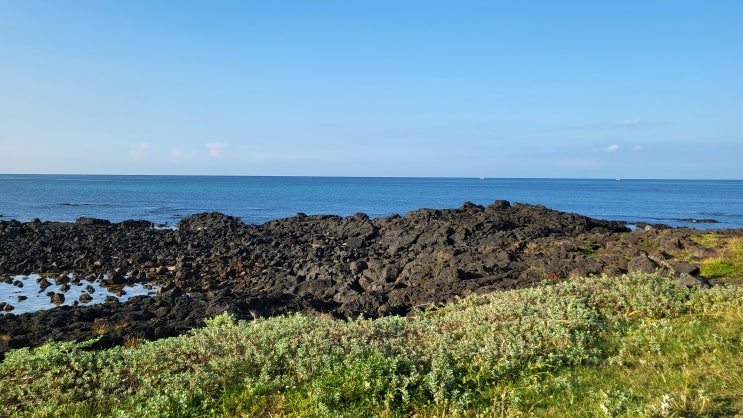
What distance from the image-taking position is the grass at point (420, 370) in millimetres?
6508

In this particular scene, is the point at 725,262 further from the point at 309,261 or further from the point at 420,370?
the point at 309,261

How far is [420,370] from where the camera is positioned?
7379mm

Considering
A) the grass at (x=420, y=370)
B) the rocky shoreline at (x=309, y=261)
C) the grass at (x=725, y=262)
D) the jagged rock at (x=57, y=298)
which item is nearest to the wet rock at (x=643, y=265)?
the rocky shoreline at (x=309, y=261)

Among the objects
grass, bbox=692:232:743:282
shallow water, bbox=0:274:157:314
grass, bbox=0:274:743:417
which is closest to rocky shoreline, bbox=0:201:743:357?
shallow water, bbox=0:274:157:314

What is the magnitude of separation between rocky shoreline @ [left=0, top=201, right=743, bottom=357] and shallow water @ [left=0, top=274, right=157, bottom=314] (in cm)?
67

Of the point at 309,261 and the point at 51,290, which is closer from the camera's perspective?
the point at 51,290

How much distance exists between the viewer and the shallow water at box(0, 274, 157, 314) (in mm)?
20734

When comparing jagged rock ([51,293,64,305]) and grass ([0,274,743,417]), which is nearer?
grass ([0,274,743,417])

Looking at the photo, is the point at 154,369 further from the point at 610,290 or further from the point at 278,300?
the point at 278,300

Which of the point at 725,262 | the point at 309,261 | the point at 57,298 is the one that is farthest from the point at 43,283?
the point at 725,262

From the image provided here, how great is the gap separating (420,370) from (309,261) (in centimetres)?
2125

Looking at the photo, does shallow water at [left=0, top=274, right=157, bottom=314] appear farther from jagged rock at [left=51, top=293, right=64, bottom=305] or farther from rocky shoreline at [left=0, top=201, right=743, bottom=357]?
rocky shoreline at [left=0, top=201, right=743, bottom=357]

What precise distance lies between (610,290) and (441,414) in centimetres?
639

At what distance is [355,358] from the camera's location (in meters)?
7.71
